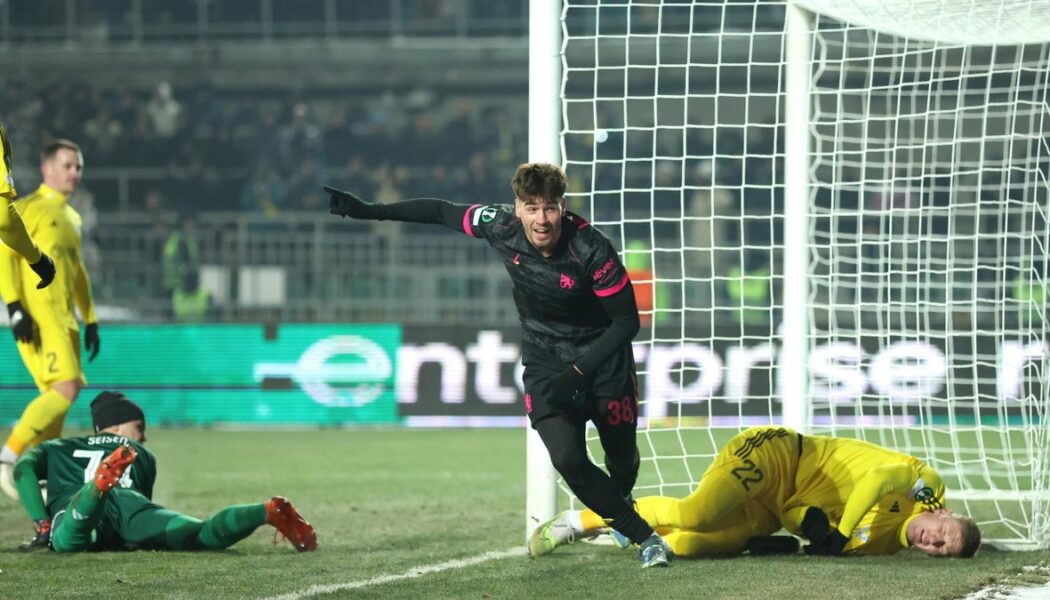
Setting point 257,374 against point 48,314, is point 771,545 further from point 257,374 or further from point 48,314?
point 257,374

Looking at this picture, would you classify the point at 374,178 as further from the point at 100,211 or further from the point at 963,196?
the point at 963,196

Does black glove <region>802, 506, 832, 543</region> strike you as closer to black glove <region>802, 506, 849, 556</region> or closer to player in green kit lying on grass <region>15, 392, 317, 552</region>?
black glove <region>802, 506, 849, 556</region>

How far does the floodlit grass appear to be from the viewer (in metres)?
5.33

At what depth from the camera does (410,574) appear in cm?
584

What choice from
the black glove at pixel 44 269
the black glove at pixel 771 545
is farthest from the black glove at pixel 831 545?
the black glove at pixel 44 269

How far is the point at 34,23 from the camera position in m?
24.2

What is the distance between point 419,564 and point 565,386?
1.14 metres

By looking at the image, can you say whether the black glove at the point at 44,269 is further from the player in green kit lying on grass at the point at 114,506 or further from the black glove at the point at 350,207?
the black glove at the point at 350,207

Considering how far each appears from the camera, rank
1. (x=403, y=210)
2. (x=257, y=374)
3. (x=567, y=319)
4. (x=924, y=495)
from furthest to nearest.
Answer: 1. (x=257, y=374)
2. (x=924, y=495)
3. (x=403, y=210)
4. (x=567, y=319)

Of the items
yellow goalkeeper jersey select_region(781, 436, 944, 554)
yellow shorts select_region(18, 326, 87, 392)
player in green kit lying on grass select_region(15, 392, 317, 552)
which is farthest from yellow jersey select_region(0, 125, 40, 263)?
yellow goalkeeper jersey select_region(781, 436, 944, 554)

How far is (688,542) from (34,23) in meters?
21.0

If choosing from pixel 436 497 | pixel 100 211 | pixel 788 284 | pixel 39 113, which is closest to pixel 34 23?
pixel 39 113

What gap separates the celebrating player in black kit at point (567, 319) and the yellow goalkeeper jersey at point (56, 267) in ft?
8.94

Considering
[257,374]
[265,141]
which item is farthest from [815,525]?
[265,141]
